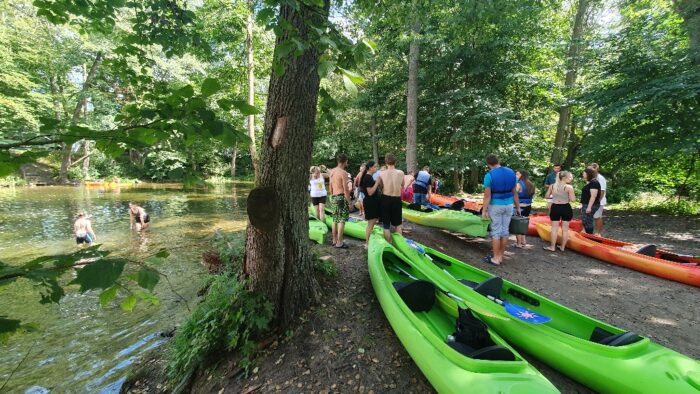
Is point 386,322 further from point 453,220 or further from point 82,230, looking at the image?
point 82,230

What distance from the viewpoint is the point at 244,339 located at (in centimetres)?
338

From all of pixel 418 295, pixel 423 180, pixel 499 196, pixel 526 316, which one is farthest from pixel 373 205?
pixel 423 180

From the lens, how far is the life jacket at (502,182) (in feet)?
19.2

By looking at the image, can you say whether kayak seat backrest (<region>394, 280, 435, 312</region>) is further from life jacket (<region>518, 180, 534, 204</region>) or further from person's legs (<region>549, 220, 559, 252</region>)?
life jacket (<region>518, 180, 534, 204</region>)

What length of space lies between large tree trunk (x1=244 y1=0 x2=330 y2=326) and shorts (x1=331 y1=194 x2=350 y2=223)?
2.51 meters

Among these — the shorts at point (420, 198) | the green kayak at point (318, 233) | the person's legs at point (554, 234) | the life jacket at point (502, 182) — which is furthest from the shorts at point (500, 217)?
the shorts at point (420, 198)

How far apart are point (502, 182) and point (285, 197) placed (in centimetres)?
422

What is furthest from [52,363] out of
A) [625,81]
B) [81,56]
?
[81,56]

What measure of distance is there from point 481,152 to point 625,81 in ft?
18.0

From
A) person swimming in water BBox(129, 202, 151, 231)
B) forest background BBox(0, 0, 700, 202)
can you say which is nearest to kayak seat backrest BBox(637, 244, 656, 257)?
forest background BBox(0, 0, 700, 202)

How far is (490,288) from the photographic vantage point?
3959 millimetres

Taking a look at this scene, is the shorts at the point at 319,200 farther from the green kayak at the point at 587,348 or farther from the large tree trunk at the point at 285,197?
the green kayak at the point at 587,348

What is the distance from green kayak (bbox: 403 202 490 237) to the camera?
21.8 feet

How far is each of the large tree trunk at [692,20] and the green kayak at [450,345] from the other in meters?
10.2
